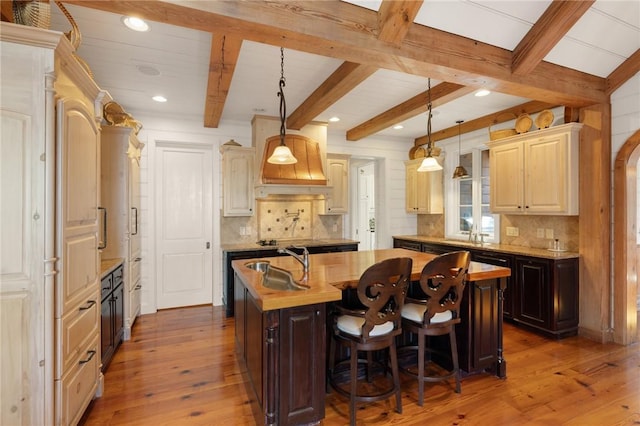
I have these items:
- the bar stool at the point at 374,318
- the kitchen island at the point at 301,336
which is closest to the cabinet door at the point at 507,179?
the kitchen island at the point at 301,336

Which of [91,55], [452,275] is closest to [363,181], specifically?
[452,275]

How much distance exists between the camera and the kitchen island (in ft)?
6.15

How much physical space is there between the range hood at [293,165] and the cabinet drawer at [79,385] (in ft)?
8.84

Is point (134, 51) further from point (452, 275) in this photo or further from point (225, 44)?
point (452, 275)

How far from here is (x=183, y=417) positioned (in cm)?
216

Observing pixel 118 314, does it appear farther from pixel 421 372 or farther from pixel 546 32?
pixel 546 32

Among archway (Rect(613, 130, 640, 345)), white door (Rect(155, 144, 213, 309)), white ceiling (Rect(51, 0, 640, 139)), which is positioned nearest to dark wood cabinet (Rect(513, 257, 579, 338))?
archway (Rect(613, 130, 640, 345))

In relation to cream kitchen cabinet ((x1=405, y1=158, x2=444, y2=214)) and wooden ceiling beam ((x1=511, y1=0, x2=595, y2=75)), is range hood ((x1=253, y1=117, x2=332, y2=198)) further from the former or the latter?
wooden ceiling beam ((x1=511, y1=0, x2=595, y2=75))

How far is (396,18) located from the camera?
6.98 feet

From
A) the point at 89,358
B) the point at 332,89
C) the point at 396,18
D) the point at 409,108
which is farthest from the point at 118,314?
the point at 409,108

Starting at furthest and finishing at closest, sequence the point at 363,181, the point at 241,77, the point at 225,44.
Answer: the point at 363,181, the point at 241,77, the point at 225,44

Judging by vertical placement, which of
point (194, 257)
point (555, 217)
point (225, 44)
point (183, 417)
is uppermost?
point (225, 44)

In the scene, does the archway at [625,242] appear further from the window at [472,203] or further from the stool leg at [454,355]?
the stool leg at [454,355]

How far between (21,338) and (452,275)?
263 cm
